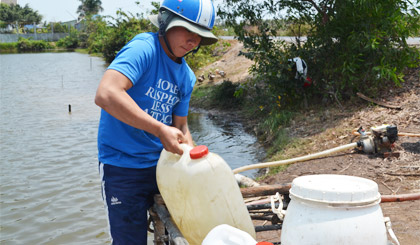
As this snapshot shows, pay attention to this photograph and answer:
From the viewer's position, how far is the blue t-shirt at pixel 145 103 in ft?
7.51

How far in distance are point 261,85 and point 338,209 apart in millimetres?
9810

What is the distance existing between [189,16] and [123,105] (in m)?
0.63

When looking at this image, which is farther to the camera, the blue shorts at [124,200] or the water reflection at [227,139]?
the water reflection at [227,139]

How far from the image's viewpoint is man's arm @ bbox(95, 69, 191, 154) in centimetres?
201

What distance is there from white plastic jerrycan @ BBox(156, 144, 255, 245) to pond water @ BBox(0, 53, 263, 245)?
3239mm

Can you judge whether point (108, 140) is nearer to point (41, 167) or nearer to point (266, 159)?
point (266, 159)

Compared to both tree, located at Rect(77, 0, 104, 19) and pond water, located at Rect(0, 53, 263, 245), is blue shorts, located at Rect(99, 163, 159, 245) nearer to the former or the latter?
Result: pond water, located at Rect(0, 53, 263, 245)

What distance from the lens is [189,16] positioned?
2.28 metres

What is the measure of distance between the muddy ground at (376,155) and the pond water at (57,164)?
1233 mm

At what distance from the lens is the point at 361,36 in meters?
7.20

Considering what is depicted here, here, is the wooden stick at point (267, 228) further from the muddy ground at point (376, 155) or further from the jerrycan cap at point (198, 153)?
the muddy ground at point (376, 155)

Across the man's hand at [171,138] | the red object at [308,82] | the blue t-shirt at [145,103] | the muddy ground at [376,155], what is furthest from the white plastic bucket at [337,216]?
the red object at [308,82]

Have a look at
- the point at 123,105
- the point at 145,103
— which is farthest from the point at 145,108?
the point at 123,105

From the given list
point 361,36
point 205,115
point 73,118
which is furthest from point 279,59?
point 73,118
